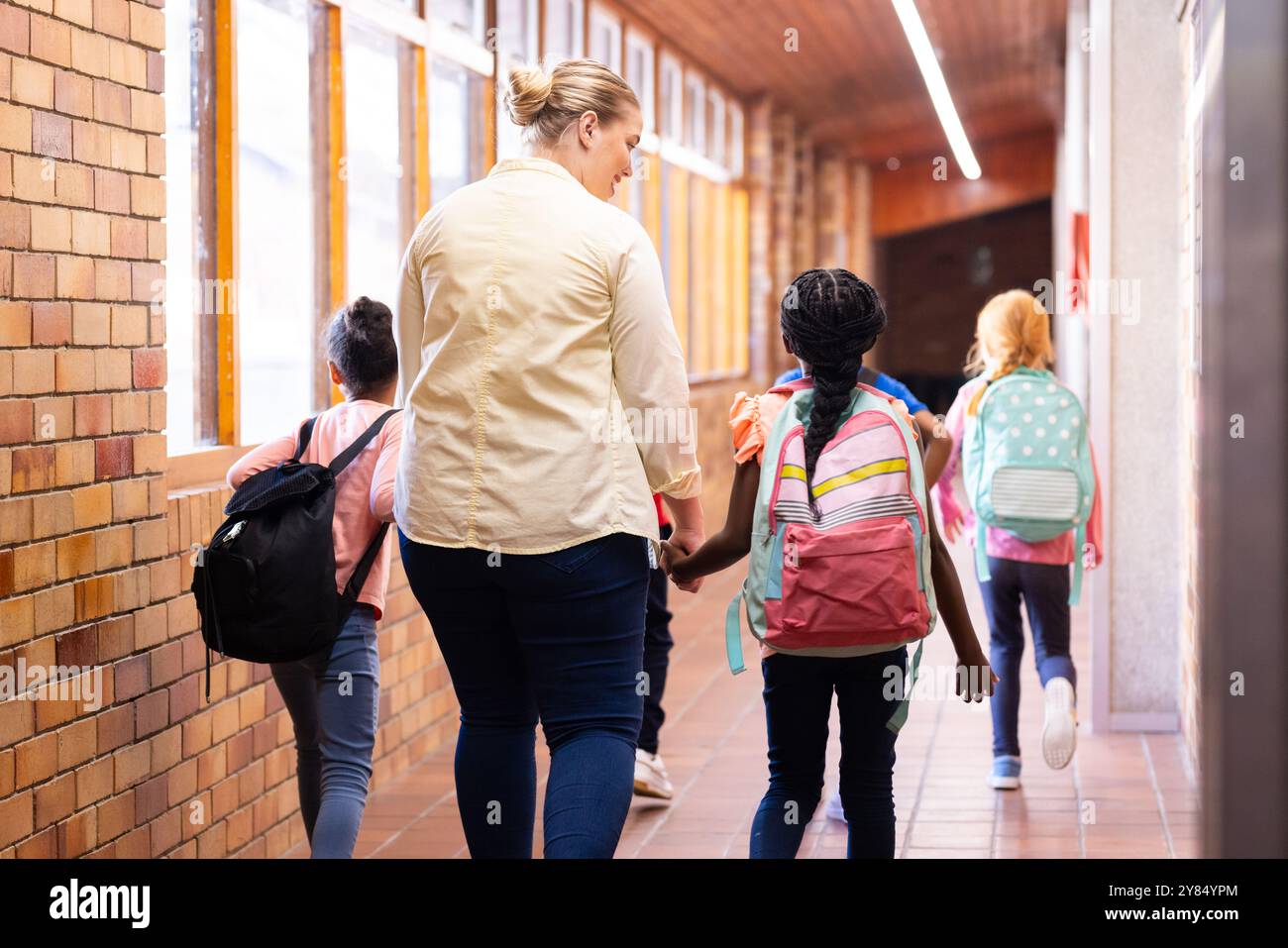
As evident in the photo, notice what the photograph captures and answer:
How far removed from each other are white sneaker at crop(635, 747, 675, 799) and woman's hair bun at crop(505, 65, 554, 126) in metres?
2.13

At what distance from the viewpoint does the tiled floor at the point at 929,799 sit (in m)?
3.76

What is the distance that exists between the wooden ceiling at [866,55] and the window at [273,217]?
5157mm

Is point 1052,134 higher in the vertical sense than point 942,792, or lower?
higher

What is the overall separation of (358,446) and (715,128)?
9.69 metres

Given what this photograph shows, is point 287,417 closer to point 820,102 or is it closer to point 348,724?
point 348,724

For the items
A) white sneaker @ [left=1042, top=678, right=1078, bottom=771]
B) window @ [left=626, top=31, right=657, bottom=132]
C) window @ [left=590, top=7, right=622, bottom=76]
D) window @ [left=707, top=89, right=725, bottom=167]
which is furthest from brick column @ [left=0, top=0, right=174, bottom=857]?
window @ [left=707, top=89, right=725, bottom=167]

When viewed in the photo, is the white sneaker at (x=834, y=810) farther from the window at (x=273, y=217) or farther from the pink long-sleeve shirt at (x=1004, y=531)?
the window at (x=273, y=217)

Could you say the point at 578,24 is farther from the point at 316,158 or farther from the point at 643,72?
the point at 316,158

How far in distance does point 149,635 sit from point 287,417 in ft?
4.34

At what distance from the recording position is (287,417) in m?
4.36

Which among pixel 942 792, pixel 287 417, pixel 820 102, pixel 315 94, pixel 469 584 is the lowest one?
pixel 942 792

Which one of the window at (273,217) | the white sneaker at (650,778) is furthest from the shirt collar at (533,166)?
the white sneaker at (650,778)
